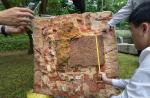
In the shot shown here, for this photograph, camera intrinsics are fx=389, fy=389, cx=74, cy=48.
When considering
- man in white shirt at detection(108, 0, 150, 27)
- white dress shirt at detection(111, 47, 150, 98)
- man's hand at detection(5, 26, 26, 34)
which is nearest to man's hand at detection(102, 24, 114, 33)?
man in white shirt at detection(108, 0, 150, 27)

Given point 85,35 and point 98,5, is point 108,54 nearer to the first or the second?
point 85,35

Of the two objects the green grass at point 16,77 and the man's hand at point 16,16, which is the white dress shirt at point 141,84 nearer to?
the man's hand at point 16,16

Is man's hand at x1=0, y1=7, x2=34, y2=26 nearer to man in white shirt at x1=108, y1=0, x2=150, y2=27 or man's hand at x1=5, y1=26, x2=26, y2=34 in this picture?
man's hand at x1=5, y1=26, x2=26, y2=34

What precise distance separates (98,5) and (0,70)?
7241 millimetres

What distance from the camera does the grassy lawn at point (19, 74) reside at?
7232 millimetres

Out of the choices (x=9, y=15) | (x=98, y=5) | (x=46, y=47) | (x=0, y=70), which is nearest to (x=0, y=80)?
(x=0, y=70)

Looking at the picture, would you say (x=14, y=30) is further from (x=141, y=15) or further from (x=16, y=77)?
(x=16, y=77)

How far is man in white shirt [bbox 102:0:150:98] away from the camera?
79.4 inches

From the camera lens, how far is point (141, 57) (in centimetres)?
219

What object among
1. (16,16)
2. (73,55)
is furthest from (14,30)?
(73,55)

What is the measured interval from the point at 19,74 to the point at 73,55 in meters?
3.24

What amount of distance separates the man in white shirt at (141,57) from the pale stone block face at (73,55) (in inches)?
134

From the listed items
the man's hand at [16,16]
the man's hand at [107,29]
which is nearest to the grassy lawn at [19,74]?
the man's hand at [107,29]

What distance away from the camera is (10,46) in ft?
46.9
